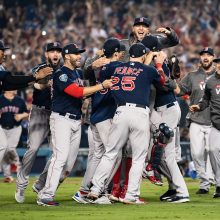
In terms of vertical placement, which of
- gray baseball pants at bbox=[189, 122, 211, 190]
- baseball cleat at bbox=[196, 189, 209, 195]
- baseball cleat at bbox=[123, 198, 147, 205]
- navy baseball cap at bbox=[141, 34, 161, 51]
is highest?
navy baseball cap at bbox=[141, 34, 161, 51]

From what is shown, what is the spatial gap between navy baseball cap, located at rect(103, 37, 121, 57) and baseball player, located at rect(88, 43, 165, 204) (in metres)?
0.34

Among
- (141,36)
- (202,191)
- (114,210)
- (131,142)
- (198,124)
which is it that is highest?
(141,36)

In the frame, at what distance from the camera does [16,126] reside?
18.7 metres

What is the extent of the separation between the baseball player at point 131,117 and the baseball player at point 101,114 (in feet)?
1.12

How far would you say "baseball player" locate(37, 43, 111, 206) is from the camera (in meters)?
11.7

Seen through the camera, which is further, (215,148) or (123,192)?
(215,148)

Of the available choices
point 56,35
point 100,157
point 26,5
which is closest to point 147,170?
point 100,157

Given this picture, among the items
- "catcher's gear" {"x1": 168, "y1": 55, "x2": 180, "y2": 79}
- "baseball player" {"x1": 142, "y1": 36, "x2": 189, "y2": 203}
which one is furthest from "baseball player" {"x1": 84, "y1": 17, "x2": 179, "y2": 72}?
"baseball player" {"x1": 142, "y1": 36, "x2": 189, "y2": 203}

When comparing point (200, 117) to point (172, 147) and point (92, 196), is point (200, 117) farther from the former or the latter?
point (92, 196)

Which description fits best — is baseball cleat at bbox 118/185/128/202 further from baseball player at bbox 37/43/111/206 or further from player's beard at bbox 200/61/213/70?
player's beard at bbox 200/61/213/70

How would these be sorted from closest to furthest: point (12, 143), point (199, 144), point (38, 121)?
1. point (38, 121)
2. point (199, 144)
3. point (12, 143)

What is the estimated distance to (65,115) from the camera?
11898mm

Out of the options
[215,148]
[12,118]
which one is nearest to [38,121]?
[215,148]

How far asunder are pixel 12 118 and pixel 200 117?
4917 mm
